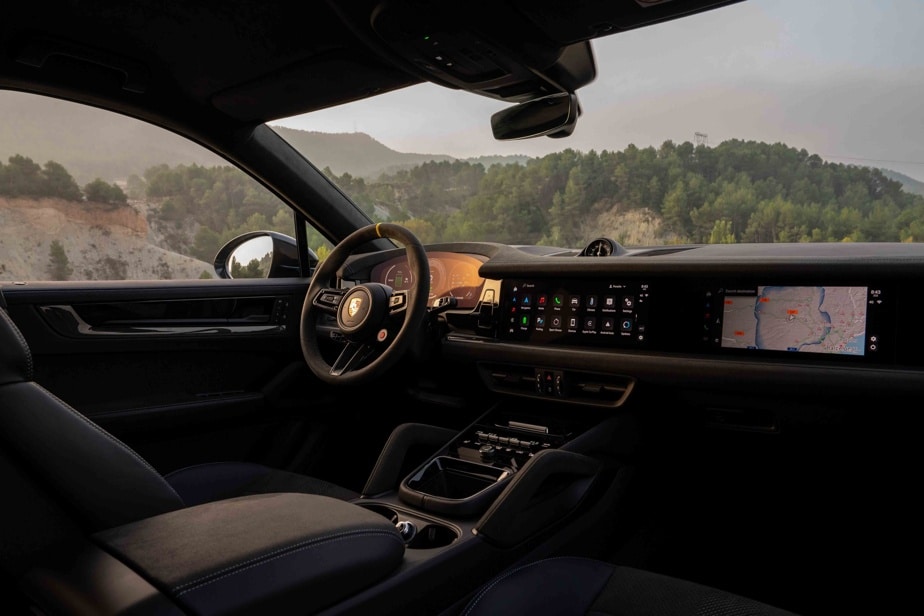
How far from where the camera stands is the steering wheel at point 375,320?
1959mm

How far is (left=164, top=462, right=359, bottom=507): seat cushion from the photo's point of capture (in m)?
2.10

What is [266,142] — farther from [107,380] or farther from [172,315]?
[107,380]

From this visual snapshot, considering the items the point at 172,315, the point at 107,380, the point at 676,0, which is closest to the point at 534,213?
the point at 676,0

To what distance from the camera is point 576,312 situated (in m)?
2.23

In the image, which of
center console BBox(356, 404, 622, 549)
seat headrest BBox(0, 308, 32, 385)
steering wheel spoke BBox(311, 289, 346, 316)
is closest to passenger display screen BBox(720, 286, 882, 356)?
center console BBox(356, 404, 622, 549)

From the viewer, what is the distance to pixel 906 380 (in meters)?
1.72

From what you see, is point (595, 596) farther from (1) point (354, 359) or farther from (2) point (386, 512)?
(1) point (354, 359)

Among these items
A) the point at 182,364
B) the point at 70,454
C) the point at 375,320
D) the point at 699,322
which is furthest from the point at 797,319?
the point at 182,364

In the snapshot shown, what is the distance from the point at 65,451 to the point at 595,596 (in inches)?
41.2

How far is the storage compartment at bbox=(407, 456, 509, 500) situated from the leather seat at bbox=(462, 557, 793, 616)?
1.36 feet

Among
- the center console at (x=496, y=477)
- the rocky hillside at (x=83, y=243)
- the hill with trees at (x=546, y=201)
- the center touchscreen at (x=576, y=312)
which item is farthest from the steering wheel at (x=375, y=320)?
the rocky hillside at (x=83, y=243)

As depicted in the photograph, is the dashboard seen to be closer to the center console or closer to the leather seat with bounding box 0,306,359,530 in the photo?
the center console

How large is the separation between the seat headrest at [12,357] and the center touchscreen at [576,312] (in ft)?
5.02

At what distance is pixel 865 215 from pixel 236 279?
7.18ft
